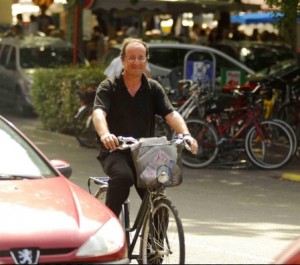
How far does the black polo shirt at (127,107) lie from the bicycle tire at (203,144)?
7.61 meters

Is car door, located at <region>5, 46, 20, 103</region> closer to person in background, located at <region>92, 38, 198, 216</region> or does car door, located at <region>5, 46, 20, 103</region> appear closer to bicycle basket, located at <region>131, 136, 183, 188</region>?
person in background, located at <region>92, 38, 198, 216</region>

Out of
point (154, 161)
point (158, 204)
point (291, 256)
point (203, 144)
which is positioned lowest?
point (203, 144)

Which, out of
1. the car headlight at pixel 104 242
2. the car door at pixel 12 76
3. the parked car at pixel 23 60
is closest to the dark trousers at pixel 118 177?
the car headlight at pixel 104 242

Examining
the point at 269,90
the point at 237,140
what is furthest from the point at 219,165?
the point at 269,90

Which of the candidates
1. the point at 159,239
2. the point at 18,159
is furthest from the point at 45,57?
the point at 159,239

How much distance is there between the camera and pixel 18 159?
8.55 meters

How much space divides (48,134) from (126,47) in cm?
1275

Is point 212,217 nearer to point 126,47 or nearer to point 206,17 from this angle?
point 126,47

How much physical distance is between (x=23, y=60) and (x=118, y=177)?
18.5m

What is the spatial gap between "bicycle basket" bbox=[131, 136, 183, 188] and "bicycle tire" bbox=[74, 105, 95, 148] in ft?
33.8

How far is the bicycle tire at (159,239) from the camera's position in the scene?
8320 millimetres

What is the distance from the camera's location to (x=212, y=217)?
1227cm

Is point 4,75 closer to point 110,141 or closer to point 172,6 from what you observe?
point 172,6

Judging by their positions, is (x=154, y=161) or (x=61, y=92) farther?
(x=61, y=92)
